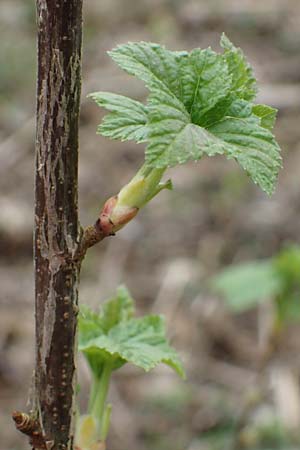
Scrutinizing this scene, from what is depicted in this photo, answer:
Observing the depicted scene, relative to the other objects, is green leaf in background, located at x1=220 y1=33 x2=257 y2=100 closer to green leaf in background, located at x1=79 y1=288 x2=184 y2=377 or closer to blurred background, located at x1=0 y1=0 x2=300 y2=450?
green leaf in background, located at x1=79 y1=288 x2=184 y2=377

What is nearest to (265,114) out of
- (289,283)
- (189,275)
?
(289,283)

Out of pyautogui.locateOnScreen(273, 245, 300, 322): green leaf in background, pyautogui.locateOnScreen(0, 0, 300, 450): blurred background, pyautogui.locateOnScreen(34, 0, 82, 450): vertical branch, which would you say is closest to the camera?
pyautogui.locateOnScreen(34, 0, 82, 450): vertical branch

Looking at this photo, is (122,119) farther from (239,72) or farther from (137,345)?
(137,345)

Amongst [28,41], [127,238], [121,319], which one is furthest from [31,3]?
[121,319]

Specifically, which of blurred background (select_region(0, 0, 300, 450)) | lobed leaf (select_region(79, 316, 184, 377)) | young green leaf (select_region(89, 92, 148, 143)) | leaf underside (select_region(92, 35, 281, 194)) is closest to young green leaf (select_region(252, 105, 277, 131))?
leaf underside (select_region(92, 35, 281, 194))

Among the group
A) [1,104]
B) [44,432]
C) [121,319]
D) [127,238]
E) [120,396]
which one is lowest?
[44,432]

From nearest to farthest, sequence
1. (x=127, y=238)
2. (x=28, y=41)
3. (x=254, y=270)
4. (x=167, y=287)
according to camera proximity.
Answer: (x=254, y=270)
(x=167, y=287)
(x=127, y=238)
(x=28, y=41)

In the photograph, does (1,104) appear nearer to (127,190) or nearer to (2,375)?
(2,375)
